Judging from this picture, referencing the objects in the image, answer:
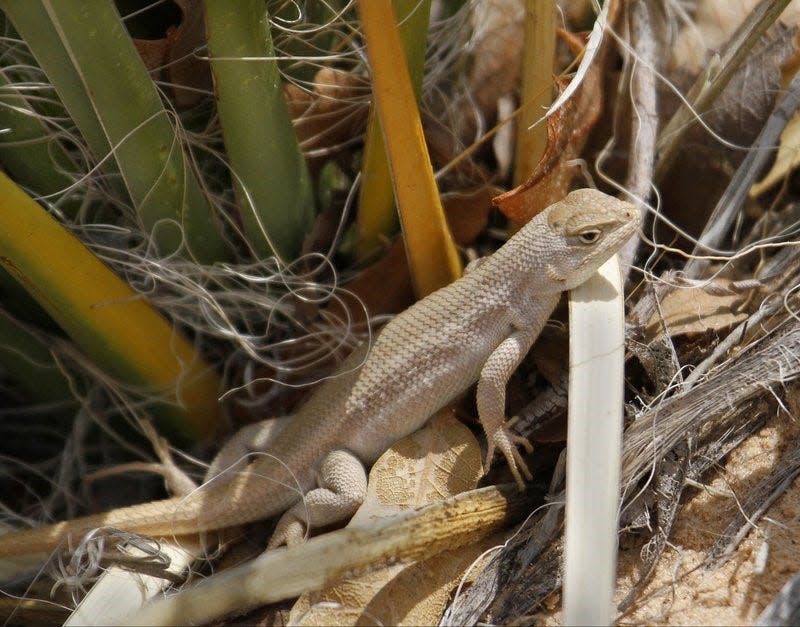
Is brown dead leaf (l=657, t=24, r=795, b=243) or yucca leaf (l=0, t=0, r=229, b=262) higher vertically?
yucca leaf (l=0, t=0, r=229, b=262)

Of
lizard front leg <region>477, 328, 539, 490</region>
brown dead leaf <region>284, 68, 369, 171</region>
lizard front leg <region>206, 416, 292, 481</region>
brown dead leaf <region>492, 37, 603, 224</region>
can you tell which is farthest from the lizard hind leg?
brown dead leaf <region>284, 68, 369, 171</region>

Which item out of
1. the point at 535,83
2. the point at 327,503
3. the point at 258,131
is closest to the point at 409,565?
the point at 327,503

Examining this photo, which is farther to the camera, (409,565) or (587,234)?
(587,234)

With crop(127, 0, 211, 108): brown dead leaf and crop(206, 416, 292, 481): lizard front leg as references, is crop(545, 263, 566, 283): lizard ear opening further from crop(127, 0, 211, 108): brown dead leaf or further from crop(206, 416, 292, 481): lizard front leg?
crop(127, 0, 211, 108): brown dead leaf

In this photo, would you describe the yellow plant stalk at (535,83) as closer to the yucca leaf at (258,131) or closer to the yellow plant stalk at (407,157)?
the yellow plant stalk at (407,157)

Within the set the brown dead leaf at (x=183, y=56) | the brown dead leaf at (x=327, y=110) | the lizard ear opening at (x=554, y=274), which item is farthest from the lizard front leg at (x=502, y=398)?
the brown dead leaf at (x=183, y=56)

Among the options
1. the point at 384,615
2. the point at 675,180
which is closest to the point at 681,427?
the point at 384,615

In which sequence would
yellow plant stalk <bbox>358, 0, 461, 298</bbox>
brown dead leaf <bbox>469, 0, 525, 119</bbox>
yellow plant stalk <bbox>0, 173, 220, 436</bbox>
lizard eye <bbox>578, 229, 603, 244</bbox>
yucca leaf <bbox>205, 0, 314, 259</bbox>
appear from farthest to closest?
brown dead leaf <bbox>469, 0, 525, 119</bbox> → lizard eye <bbox>578, 229, 603, 244</bbox> → yellow plant stalk <bbox>0, 173, 220, 436</bbox> → yucca leaf <bbox>205, 0, 314, 259</bbox> → yellow plant stalk <bbox>358, 0, 461, 298</bbox>

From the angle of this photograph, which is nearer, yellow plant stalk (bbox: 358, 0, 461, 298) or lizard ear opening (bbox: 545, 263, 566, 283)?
yellow plant stalk (bbox: 358, 0, 461, 298)

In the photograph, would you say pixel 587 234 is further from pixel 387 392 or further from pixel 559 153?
pixel 387 392
